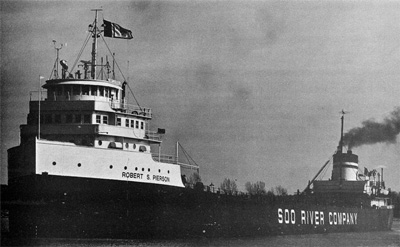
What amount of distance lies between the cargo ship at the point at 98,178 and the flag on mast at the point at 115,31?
0.14 ft

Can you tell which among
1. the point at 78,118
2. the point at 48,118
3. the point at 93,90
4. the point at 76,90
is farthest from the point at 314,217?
the point at 48,118

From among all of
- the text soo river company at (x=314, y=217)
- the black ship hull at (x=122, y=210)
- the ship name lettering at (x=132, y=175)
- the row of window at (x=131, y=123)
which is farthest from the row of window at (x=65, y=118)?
the text soo river company at (x=314, y=217)

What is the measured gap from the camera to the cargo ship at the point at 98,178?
26.9m

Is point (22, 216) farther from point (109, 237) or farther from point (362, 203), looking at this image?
point (362, 203)

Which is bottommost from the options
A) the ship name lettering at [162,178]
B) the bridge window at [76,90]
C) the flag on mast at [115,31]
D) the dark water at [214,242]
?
the dark water at [214,242]

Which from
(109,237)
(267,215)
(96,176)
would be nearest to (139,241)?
(109,237)

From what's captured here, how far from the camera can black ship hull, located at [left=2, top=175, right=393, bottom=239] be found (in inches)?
1054

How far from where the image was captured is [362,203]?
51156 millimetres

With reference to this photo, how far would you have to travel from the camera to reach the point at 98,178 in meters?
28.1

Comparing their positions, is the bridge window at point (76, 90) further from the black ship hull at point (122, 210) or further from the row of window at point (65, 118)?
the black ship hull at point (122, 210)

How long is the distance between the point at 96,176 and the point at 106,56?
603 cm

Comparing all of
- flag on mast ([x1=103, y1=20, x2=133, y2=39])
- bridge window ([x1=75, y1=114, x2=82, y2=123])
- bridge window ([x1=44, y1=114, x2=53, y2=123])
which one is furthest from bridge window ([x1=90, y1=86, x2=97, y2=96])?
flag on mast ([x1=103, y1=20, x2=133, y2=39])

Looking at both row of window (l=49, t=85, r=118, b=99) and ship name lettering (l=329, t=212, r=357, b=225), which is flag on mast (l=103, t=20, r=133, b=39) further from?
ship name lettering (l=329, t=212, r=357, b=225)

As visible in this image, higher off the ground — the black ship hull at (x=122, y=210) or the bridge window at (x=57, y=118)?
the bridge window at (x=57, y=118)
